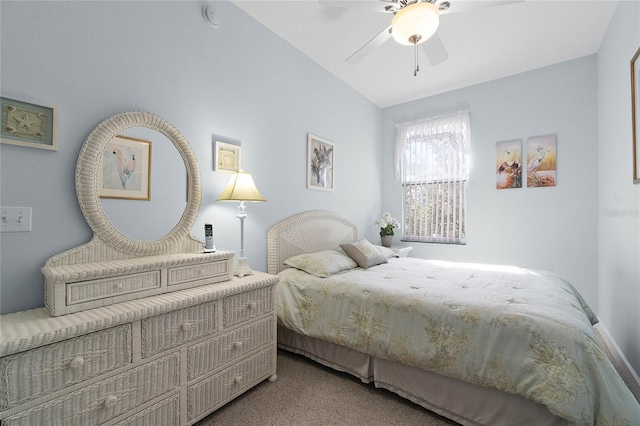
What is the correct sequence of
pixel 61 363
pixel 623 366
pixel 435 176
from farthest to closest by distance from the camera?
pixel 435 176, pixel 623 366, pixel 61 363

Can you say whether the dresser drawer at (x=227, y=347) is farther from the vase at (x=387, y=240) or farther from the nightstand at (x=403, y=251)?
the vase at (x=387, y=240)

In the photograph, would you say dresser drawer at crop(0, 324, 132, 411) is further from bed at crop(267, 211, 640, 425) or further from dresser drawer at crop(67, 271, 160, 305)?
bed at crop(267, 211, 640, 425)

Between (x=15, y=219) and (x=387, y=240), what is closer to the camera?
(x=15, y=219)

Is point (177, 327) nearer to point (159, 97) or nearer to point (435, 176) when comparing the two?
point (159, 97)

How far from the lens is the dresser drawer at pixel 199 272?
5.40 ft

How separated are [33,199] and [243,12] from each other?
2044mm

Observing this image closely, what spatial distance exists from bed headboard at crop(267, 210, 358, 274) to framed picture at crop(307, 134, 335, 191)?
314 millimetres

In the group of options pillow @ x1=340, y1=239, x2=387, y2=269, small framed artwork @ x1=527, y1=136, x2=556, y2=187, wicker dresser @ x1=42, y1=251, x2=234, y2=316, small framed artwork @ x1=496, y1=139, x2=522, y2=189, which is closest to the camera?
wicker dresser @ x1=42, y1=251, x2=234, y2=316

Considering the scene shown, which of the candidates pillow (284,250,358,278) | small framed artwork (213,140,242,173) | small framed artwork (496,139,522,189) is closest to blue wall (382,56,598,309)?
small framed artwork (496,139,522,189)

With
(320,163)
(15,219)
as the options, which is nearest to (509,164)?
(320,163)

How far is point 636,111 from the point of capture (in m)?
1.93

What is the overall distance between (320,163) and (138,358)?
8.02ft

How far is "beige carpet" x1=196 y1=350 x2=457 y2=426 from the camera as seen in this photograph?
1690 mm

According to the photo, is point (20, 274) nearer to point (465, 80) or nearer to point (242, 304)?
point (242, 304)
